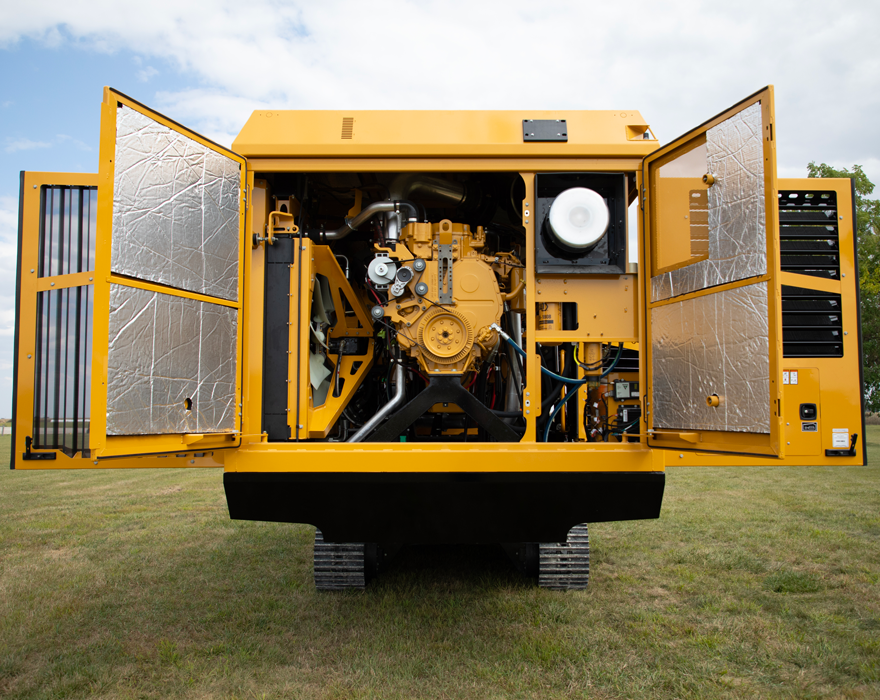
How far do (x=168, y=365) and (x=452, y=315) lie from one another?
1.55 m

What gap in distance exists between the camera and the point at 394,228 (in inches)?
144

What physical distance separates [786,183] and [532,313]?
1.52 metres

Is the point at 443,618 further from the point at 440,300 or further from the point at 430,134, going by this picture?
the point at 430,134

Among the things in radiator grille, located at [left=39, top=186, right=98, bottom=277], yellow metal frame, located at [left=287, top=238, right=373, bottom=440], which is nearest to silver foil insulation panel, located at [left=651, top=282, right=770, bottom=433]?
yellow metal frame, located at [left=287, top=238, right=373, bottom=440]

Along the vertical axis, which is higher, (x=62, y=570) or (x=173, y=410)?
(x=173, y=410)

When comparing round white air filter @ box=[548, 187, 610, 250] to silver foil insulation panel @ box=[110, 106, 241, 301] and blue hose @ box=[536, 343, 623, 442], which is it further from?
silver foil insulation panel @ box=[110, 106, 241, 301]

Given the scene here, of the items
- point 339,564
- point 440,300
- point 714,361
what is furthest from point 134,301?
point 714,361

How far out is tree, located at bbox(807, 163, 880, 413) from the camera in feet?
47.8

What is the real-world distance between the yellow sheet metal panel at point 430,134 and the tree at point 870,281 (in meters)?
13.9

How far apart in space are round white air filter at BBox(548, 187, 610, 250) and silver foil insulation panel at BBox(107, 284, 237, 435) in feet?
6.17

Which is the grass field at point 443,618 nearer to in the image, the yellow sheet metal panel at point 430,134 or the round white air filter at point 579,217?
the round white air filter at point 579,217

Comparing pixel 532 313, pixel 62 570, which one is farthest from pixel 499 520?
pixel 62 570

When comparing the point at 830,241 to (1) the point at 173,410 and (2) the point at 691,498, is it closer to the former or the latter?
(1) the point at 173,410

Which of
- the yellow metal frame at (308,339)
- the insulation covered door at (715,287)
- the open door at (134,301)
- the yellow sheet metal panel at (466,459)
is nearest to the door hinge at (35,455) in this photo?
the open door at (134,301)
